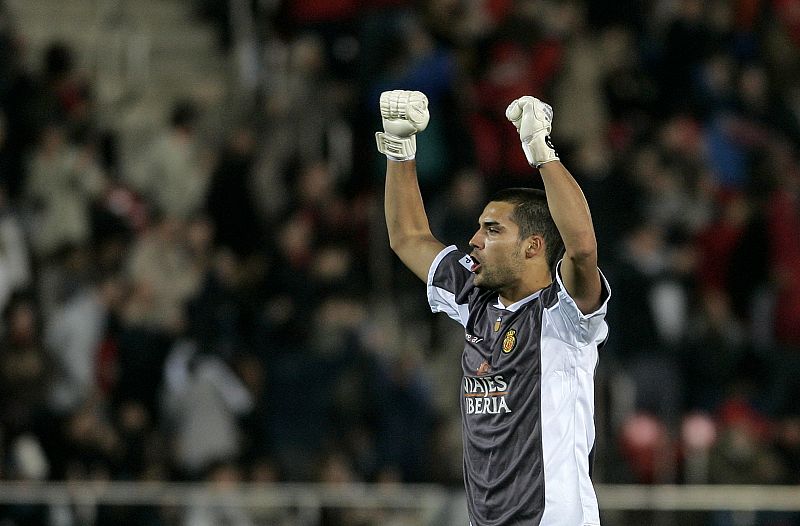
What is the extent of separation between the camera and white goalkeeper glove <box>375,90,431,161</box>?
5.65 metres

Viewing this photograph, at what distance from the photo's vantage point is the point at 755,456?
1052 centimetres

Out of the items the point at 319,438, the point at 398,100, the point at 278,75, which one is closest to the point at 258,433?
the point at 319,438

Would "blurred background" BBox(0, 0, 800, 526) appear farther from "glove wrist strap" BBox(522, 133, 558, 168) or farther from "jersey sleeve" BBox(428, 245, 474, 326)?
"glove wrist strap" BBox(522, 133, 558, 168)

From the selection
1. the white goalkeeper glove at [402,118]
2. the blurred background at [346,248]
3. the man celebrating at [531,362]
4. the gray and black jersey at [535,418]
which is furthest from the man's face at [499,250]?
the blurred background at [346,248]

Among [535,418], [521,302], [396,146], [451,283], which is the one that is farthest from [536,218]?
[396,146]

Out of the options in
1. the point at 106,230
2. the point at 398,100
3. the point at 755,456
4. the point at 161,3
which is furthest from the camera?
the point at 161,3

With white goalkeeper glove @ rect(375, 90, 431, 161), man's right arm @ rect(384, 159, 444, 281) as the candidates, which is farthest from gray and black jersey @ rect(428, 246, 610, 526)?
white goalkeeper glove @ rect(375, 90, 431, 161)

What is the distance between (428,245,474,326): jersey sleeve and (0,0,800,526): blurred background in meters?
4.04

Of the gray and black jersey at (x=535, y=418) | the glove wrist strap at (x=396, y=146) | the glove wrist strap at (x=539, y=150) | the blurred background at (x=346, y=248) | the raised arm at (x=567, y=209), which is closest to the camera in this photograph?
the raised arm at (x=567, y=209)

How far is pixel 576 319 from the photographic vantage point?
4957 mm

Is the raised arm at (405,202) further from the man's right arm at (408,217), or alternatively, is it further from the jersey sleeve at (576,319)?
the jersey sleeve at (576,319)

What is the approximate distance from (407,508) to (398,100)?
4500 millimetres

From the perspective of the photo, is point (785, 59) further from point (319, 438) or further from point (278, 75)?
point (319, 438)

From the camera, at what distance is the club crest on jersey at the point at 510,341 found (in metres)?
5.21
